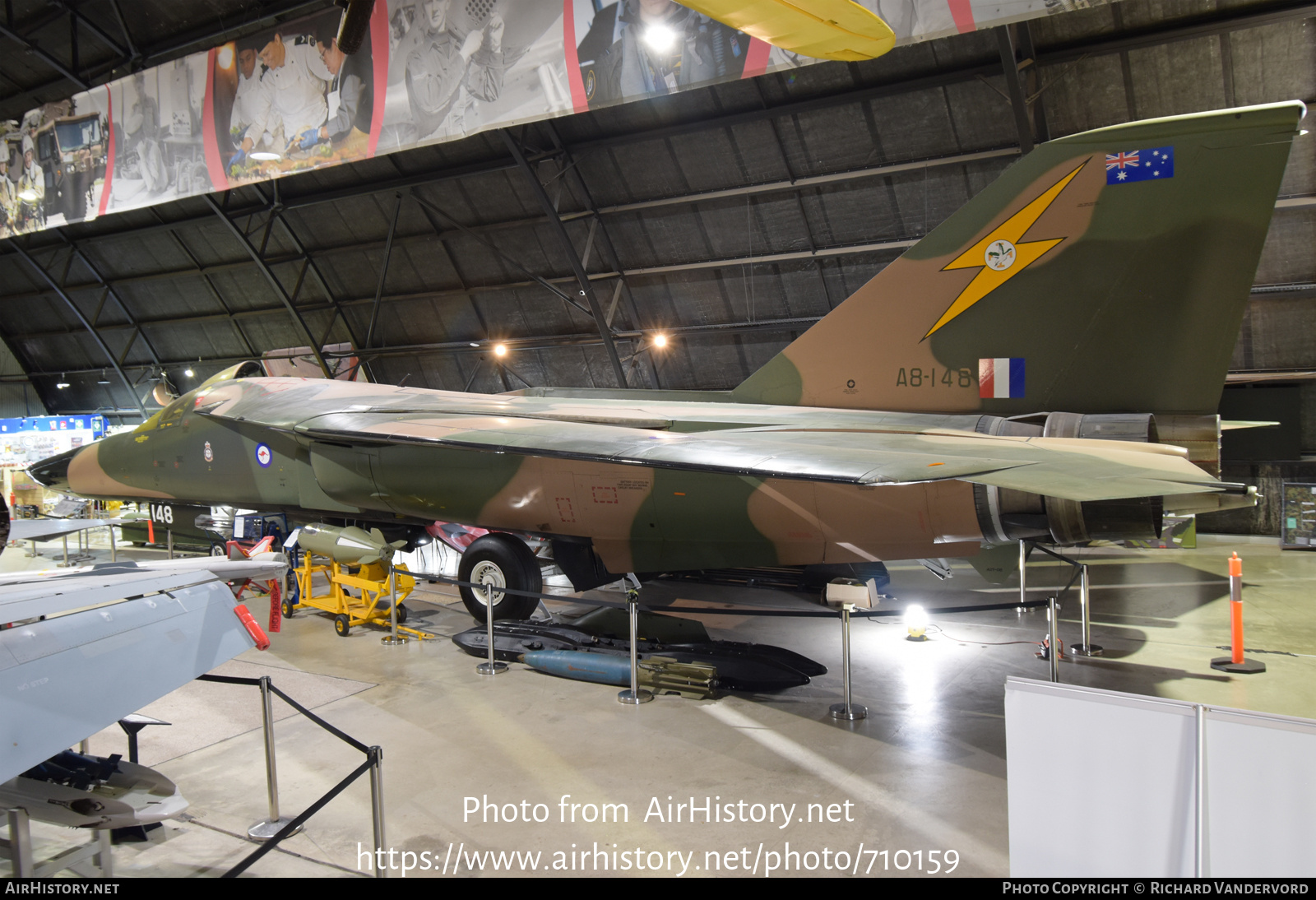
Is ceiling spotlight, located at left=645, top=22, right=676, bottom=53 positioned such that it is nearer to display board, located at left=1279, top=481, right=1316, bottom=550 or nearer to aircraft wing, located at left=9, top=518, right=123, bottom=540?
aircraft wing, located at left=9, top=518, right=123, bottom=540

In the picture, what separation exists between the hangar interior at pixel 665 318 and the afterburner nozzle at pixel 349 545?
869mm

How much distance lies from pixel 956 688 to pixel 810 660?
1.17 metres

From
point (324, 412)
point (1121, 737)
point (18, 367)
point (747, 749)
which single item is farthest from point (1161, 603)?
point (18, 367)

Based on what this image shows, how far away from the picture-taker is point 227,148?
12.9 m

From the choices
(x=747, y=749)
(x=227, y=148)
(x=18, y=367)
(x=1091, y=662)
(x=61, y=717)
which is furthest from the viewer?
(x=18, y=367)

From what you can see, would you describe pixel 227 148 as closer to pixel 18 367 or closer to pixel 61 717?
pixel 61 717

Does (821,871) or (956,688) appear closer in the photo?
(821,871)

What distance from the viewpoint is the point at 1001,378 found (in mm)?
6238

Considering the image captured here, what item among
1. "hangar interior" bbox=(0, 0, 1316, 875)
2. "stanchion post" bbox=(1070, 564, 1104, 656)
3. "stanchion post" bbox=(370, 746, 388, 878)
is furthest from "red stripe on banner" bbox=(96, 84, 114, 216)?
"stanchion post" bbox=(1070, 564, 1104, 656)

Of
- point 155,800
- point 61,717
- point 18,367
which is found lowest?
point 155,800

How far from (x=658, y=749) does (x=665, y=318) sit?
12402mm

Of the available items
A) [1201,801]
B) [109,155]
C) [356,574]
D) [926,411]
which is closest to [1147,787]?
[1201,801]

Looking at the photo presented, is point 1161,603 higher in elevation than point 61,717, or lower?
lower

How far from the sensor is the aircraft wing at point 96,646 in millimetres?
2822
